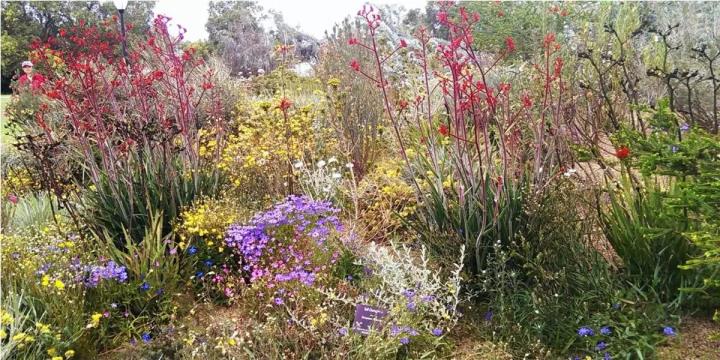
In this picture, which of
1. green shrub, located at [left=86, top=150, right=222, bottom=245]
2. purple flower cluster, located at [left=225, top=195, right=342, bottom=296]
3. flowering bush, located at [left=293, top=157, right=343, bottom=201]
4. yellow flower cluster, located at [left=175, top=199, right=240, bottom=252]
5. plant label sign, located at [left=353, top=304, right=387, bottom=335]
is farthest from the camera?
flowering bush, located at [left=293, top=157, right=343, bottom=201]

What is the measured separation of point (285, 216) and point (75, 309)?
3.83ft

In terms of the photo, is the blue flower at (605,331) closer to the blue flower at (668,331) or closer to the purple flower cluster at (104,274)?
the blue flower at (668,331)

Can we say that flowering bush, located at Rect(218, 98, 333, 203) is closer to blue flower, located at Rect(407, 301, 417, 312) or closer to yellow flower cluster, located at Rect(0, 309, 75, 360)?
blue flower, located at Rect(407, 301, 417, 312)

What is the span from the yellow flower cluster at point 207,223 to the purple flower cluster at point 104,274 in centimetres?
40

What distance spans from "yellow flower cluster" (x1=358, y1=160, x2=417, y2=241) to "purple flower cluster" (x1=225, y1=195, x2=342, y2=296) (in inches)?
22.6

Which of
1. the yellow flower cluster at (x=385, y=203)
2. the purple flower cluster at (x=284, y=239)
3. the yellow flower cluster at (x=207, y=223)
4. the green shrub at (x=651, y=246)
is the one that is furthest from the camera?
the yellow flower cluster at (x=385, y=203)

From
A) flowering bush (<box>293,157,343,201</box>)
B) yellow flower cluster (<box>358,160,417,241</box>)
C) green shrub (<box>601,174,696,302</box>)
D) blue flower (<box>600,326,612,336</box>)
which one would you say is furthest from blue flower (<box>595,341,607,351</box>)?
flowering bush (<box>293,157,343,201</box>)

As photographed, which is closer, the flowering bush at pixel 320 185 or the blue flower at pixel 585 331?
the blue flower at pixel 585 331

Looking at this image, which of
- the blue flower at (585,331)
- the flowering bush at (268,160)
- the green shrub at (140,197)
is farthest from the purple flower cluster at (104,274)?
the blue flower at (585,331)

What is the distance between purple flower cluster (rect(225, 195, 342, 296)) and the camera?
3.11 m

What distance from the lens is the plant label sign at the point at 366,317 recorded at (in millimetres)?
2625

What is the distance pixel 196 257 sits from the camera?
3.36 meters

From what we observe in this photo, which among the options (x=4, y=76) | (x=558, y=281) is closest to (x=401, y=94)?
(x=558, y=281)

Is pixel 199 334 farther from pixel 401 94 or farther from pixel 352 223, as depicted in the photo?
pixel 401 94
